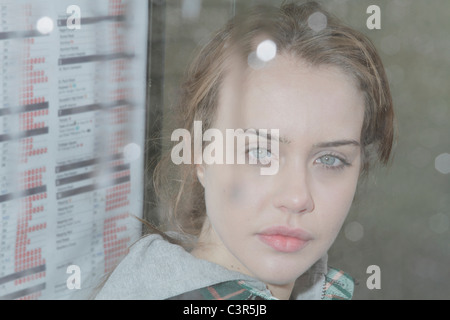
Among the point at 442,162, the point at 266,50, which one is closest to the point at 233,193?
the point at 266,50

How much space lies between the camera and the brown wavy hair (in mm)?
581

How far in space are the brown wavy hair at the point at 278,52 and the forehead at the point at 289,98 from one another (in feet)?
0.04

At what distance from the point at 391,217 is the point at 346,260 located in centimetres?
8

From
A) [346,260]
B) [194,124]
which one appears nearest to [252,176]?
[194,124]

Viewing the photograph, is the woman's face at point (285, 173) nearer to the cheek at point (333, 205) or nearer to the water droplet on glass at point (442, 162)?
the cheek at point (333, 205)

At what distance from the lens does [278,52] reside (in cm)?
57

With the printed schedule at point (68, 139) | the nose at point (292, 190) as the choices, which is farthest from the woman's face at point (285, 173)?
the printed schedule at point (68, 139)

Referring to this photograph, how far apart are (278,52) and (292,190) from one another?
0.47ft

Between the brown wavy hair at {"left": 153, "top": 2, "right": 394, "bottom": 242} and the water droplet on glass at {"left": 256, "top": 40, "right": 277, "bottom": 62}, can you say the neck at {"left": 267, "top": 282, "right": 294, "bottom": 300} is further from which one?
the water droplet on glass at {"left": 256, "top": 40, "right": 277, "bottom": 62}

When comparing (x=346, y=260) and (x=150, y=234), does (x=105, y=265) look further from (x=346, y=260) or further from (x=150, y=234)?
(x=346, y=260)

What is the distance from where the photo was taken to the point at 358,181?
655 mm

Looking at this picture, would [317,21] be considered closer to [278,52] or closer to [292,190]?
[278,52]

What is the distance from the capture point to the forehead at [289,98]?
0.56 meters

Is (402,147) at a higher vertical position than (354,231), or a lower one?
higher
